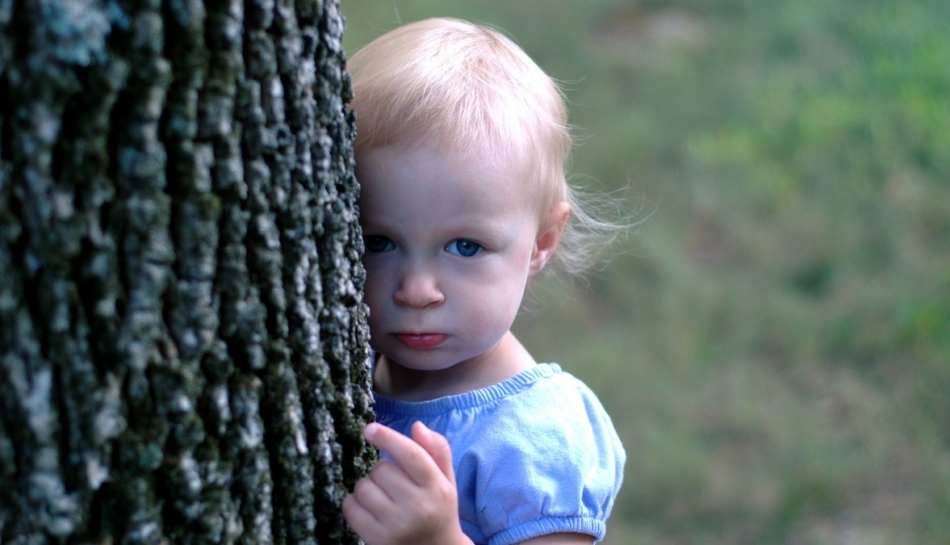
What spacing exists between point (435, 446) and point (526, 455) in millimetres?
259

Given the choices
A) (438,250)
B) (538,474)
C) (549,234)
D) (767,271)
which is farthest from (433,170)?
(767,271)

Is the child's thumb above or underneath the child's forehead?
underneath

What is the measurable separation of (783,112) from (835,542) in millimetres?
2916

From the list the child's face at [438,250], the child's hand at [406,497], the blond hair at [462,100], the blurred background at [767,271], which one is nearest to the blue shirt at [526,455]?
the child's face at [438,250]

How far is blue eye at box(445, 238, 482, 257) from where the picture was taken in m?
1.67

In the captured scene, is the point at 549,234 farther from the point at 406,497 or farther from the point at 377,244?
the point at 406,497

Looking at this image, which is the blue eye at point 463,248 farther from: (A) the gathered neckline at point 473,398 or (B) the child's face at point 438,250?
(A) the gathered neckline at point 473,398

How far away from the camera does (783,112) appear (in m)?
5.87

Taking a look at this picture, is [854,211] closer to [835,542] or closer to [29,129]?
[835,542]

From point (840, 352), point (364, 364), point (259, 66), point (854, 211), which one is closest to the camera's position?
point (259, 66)

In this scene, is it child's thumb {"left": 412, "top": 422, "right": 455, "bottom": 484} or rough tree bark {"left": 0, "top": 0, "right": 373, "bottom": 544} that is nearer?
rough tree bark {"left": 0, "top": 0, "right": 373, "bottom": 544}

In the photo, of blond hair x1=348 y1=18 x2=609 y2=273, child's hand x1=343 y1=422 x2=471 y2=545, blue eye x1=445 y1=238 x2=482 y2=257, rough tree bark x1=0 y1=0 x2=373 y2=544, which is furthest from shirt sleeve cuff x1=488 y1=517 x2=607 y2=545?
blond hair x1=348 y1=18 x2=609 y2=273

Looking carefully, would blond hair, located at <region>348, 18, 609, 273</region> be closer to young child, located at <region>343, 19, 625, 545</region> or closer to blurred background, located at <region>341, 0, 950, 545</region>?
young child, located at <region>343, 19, 625, 545</region>

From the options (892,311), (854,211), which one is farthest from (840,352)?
(854,211)
